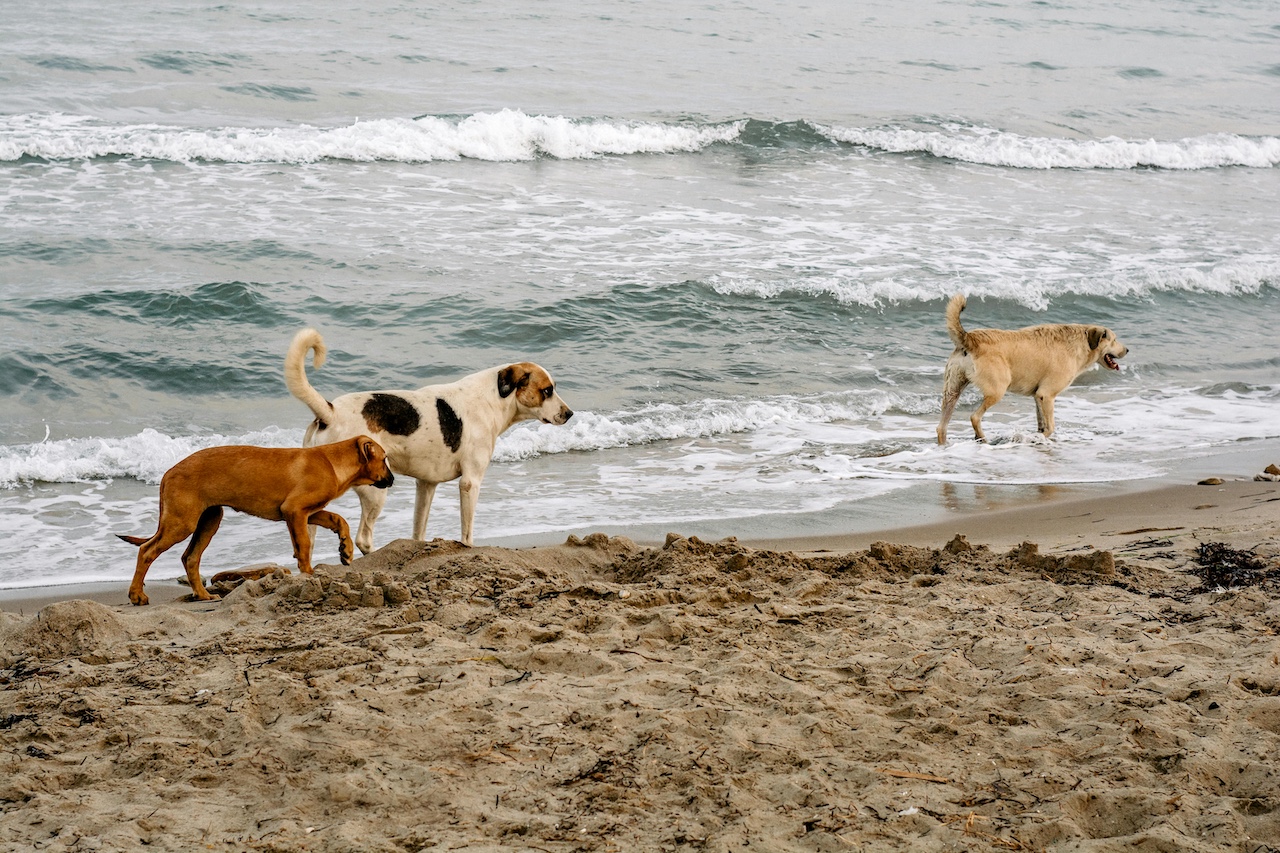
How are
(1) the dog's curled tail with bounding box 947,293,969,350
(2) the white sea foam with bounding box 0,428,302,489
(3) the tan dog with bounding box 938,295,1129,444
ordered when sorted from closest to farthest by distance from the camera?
1. (2) the white sea foam with bounding box 0,428,302,489
2. (1) the dog's curled tail with bounding box 947,293,969,350
3. (3) the tan dog with bounding box 938,295,1129,444

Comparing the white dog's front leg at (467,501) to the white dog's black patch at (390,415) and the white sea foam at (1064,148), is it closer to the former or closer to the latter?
the white dog's black patch at (390,415)

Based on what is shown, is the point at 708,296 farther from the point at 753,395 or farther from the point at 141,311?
the point at 141,311

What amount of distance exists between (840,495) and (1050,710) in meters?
4.64

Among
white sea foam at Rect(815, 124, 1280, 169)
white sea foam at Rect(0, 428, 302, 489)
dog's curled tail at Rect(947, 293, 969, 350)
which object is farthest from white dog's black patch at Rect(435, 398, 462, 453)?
white sea foam at Rect(815, 124, 1280, 169)

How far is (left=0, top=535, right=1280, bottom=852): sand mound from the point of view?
329 centimetres

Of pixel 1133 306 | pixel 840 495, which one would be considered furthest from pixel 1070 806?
pixel 1133 306

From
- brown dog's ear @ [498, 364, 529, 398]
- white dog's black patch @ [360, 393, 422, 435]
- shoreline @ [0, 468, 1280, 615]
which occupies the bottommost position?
shoreline @ [0, 468, 1280, 615]

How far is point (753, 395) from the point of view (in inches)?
455

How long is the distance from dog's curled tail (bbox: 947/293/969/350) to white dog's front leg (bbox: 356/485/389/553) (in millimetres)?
5535

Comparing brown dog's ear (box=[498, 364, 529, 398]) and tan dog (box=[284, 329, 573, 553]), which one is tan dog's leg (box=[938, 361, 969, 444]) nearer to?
tan dog (box=[284, 329, 573, 553])

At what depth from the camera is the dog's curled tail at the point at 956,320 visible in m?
10.0

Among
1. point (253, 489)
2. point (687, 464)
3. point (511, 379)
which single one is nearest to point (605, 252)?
point (687, 464)

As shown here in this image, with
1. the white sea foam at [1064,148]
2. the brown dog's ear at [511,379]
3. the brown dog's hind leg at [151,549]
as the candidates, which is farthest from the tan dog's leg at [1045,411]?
the white sea foam at [1064,148]

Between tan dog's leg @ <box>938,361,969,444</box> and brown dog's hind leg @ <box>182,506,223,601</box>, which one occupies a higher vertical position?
tan dog's leg @ <box>938,361,969,444</box>
